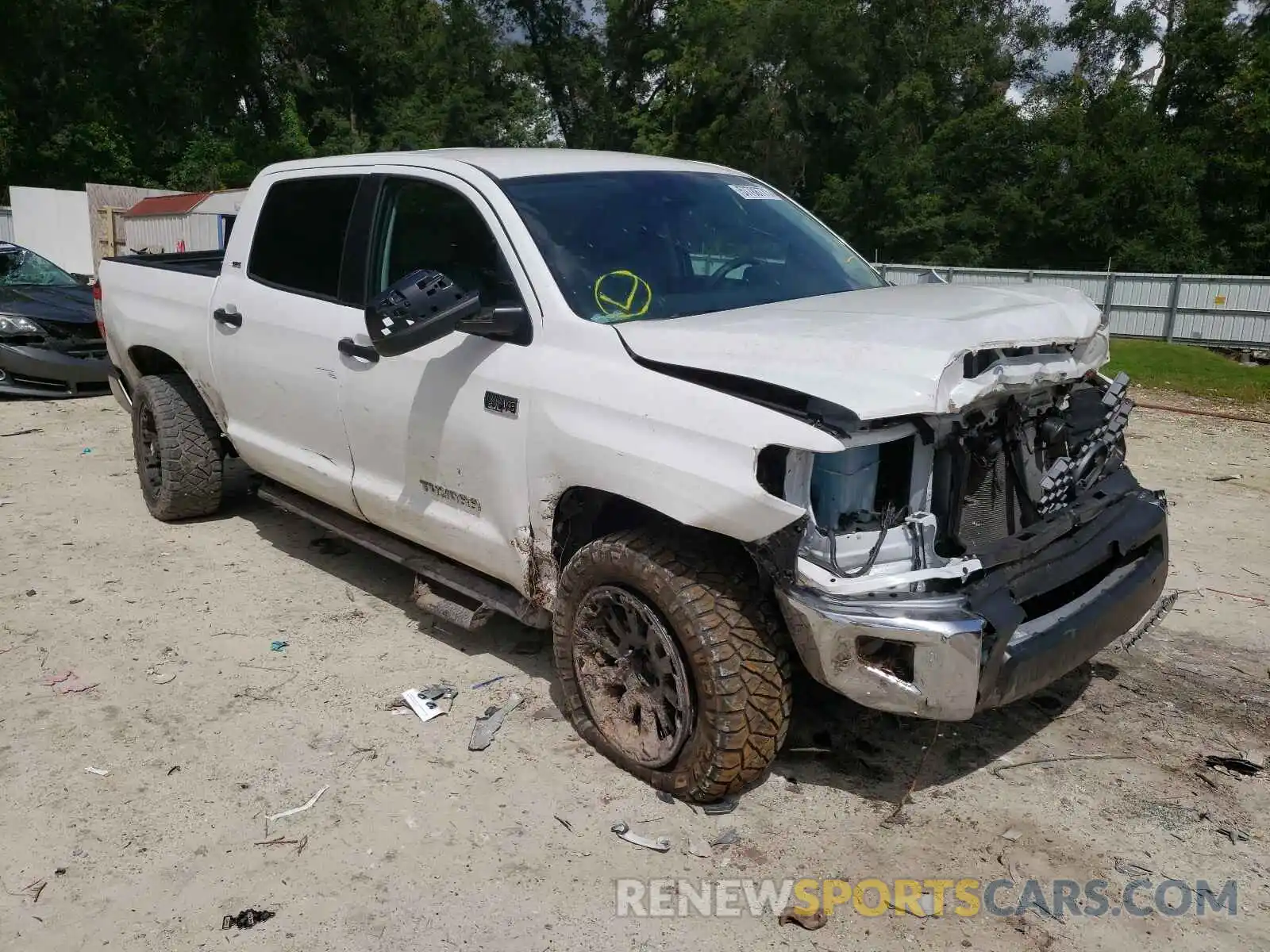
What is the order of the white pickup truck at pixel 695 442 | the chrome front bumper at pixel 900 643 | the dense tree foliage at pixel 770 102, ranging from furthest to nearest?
the dense tree foliage at pixel 770 102 → the white pickup truck at pixel 695 442 → the chrome front bumper at pixel 900 643

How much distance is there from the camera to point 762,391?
3.12 meters

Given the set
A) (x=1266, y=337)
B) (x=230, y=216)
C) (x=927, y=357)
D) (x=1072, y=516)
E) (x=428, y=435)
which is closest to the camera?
(x=927, y=357)

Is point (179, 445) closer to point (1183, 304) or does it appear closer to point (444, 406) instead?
point (444, 406)

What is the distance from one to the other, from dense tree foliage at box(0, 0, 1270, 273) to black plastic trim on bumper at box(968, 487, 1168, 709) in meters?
36.5

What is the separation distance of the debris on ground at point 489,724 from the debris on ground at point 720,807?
88 cm

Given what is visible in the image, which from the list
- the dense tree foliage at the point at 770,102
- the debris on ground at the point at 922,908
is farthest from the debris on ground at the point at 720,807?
the dense tree foliage at the point at 770,102

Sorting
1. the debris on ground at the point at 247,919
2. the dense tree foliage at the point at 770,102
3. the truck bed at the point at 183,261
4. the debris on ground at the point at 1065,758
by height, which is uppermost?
the dense tree foliage at the point at 770,102

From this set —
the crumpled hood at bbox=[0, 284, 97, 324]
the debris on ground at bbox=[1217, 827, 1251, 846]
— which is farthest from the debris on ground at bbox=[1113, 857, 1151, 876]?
the crumpled hood at bbox=[0, 284, 97, 324]

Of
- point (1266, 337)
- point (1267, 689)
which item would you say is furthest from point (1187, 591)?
point (1266, 337)

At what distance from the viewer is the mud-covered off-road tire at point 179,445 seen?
600 centimetres

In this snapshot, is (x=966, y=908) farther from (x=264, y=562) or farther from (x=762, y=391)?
(x=264, y=562)

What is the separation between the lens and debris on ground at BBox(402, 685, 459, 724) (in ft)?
13.4

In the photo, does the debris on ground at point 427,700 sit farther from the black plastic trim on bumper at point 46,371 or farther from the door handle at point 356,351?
the black plastic trim on bumper at point 46,371

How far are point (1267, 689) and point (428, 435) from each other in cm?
350
